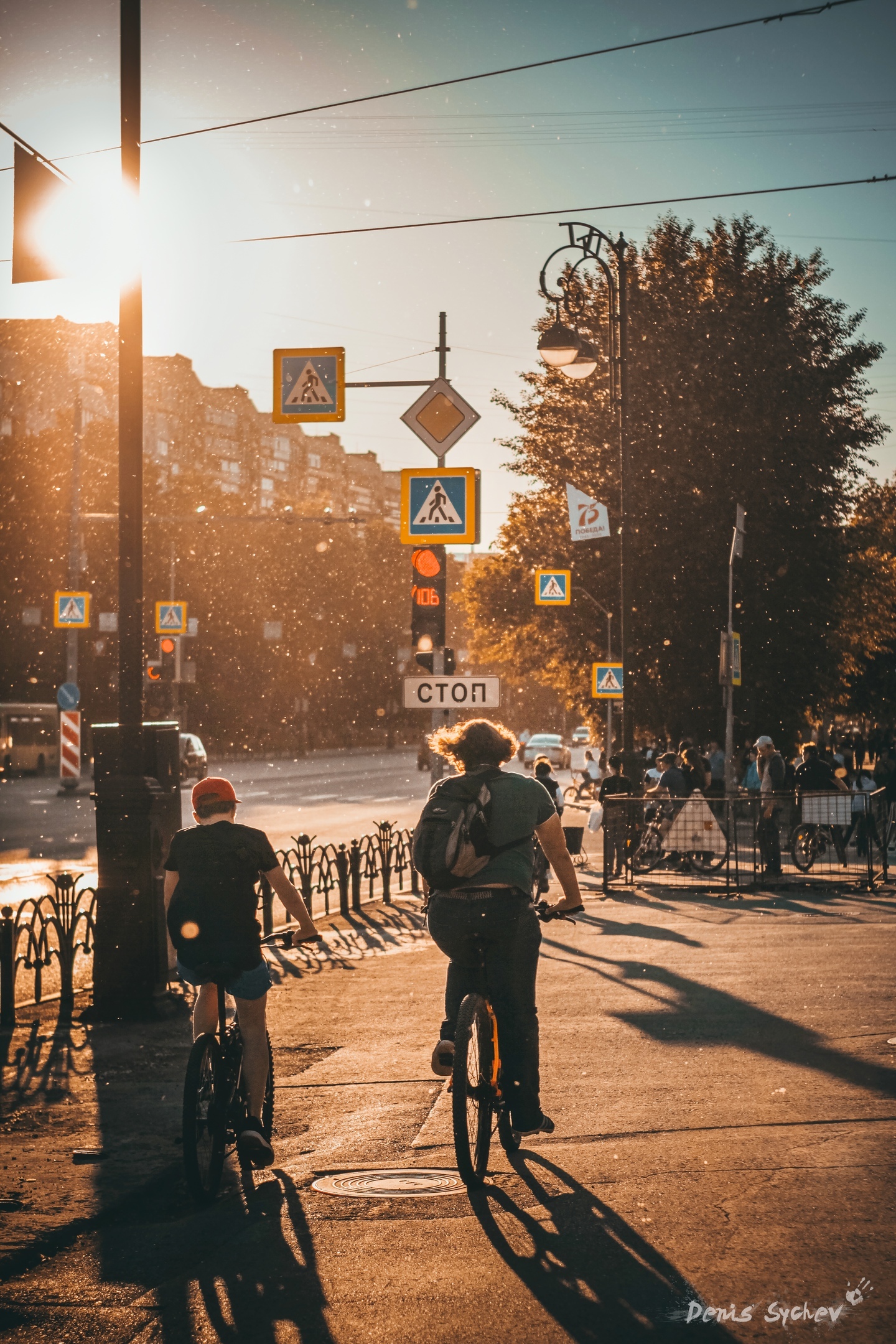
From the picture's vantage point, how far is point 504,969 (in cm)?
585

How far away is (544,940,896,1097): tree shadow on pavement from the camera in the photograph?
7.43 metres

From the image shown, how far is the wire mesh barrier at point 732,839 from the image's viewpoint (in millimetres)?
17766

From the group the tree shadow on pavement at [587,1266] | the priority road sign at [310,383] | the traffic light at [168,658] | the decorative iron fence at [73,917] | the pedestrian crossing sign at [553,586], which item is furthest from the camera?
the traffic light at [168,658]

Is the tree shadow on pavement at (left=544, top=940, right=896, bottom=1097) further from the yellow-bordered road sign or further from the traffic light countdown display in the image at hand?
the yellow-bordered road sign

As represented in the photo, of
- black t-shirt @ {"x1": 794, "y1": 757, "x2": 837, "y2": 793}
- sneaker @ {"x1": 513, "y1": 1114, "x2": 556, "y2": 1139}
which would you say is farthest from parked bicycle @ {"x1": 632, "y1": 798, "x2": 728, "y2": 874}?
sneaker @ {"x1": 513, "y1": 1114, "x2": 556, "y2": 1139}

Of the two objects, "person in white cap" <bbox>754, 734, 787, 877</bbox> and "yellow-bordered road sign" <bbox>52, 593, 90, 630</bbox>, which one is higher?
"yellow-bordered road sign" <bbox>52, 593, 90, 630</bbox>

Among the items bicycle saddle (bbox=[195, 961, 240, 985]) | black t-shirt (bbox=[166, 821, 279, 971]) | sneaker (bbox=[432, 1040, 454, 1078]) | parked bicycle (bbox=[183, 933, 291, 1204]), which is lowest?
parked bicycle (bbox=[183, 933, 291, 1204])

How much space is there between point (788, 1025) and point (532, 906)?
127 inches

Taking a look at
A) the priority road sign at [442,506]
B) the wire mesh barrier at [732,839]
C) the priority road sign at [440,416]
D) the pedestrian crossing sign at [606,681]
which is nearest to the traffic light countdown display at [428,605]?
the priority road sign at [442,506]

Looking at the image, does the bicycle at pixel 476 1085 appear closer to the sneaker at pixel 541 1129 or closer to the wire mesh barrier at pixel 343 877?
the sneaker at pixel 541 1129

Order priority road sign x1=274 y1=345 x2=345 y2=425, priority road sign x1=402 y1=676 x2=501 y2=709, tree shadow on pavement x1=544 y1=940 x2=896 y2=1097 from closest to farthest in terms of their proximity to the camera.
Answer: tree shadow on pavement x1=544 y1=940 x2=896 y2=1097, priority road sign x1=402 y1=676 x2=501 y2=709, priority road sign x1=274 y1=345 x2=345 y2=425

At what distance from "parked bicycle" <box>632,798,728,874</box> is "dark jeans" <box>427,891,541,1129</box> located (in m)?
12.1

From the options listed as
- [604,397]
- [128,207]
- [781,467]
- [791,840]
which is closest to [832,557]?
[781,467]

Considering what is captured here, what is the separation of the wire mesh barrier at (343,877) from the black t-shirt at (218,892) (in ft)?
23.6
